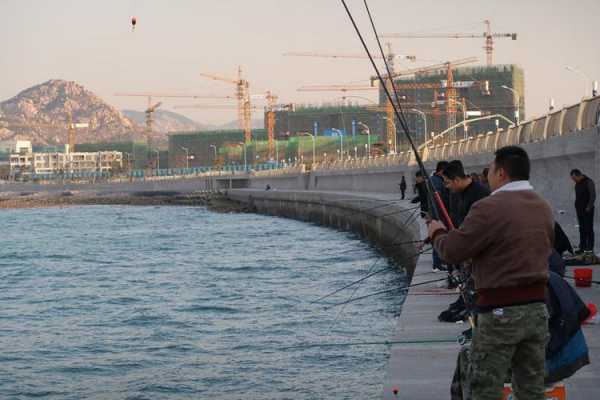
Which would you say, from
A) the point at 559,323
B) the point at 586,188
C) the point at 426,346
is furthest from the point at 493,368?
the point at 586,188

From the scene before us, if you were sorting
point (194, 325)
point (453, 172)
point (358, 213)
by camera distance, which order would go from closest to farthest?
point (453, 172) → point (194, 325) → point (358, 213)

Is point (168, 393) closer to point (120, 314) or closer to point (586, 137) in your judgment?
point (120, 314)

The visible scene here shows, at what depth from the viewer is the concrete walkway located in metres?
7.69

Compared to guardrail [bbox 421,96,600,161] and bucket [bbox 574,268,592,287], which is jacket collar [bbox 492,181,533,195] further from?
guardrail [bbox 421,96,600,161]

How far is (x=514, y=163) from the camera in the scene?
5.38 metres

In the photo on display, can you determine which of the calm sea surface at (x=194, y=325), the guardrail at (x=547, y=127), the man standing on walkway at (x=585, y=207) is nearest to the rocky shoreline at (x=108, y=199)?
the guardrail at (x=547, y=127)

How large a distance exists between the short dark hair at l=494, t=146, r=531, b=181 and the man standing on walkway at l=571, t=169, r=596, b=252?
10864 mm

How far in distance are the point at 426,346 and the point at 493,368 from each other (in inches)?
161

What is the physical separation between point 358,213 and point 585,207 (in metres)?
28.4

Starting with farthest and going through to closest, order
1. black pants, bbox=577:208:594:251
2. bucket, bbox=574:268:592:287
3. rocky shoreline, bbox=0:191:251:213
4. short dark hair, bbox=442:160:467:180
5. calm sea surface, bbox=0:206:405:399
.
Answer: rocky shoreline, bbox=0:191:251:213
black pants, bbox=577:208:594:251
calm sea surface, bbox=0:206:405:399
bucket, bbox=574:268:592:287
short dark hair, bbox=442:160:467:180

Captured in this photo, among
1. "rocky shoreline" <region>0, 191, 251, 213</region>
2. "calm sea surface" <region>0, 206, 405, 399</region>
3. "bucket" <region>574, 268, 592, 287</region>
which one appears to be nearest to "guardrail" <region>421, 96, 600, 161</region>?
"calm sea surface" <region>0, 206, 405, 399</region>

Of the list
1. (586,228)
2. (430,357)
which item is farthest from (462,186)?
(586,228)

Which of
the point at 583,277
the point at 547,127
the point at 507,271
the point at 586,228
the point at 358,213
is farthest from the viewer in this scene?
the point at 358,213

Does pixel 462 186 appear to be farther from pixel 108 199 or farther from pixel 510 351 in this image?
pixel 108 199
